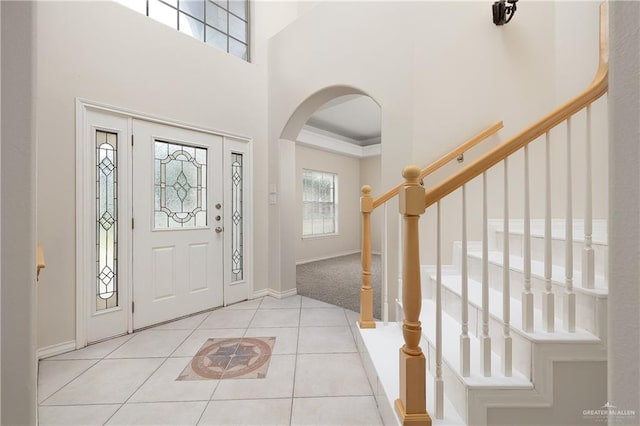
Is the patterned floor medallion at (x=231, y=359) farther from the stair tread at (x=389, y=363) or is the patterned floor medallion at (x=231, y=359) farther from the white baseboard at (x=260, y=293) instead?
the white baseboard at (x=260, y=293)

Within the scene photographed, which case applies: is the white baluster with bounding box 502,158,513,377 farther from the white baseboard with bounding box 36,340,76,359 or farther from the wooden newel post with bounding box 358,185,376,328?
the white baseboard with bounding box 36,340,76,359

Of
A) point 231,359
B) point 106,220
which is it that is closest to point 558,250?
point 231,359

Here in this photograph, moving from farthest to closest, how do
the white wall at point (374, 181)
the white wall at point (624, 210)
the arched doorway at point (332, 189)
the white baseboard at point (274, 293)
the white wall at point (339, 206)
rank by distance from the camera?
the white wall at point (374, 181) < the white wall at point (339, 206) < the arched doorway at point (332, 189) < the white baseboard at point (274, 293) < the white wall at point (624, 210)

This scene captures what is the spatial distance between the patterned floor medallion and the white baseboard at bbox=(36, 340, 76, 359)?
100cm

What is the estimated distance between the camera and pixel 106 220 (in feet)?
7.77

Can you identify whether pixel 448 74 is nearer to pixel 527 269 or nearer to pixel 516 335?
pixel 527 269

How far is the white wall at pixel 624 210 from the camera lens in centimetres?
36

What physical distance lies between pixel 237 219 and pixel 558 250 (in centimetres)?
288

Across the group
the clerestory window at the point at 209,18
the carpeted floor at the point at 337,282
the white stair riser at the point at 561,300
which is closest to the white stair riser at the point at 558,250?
the white stair riser at the point at 561,300

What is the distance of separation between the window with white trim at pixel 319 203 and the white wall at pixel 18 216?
533cm

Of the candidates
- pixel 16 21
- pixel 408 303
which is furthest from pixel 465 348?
pixel 16 21

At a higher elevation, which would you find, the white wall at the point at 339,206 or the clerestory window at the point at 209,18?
the clerestory window at the point at 209,18

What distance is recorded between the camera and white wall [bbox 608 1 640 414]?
1.18ft

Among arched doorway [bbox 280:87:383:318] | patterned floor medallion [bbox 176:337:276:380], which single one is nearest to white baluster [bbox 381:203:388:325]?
patterned floor medallion [bbox 176:337:276:380]
